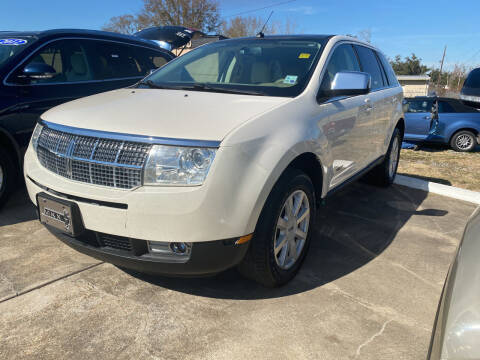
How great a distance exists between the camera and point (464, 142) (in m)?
11.4

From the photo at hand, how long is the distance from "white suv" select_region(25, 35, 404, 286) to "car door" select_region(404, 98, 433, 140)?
9226 mm

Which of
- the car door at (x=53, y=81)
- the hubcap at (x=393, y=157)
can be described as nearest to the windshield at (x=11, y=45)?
the car door at (x=53, y=81)

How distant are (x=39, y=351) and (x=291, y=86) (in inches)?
90.5

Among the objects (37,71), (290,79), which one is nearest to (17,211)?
(37,71)

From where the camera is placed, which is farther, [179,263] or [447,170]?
[447,170]

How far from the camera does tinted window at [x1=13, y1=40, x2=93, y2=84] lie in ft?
13.9

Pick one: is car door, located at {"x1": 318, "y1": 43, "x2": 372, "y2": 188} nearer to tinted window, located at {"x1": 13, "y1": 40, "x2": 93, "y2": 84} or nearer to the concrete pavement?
the concrete pavement

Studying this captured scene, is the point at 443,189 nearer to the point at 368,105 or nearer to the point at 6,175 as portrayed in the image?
the point at 368,105

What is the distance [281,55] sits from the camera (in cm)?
338

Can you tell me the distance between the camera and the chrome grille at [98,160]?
213cm

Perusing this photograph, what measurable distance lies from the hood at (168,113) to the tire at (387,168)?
116 inches

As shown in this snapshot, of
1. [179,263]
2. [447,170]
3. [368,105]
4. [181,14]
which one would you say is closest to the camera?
[179,263]

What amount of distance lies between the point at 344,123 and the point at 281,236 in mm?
1266

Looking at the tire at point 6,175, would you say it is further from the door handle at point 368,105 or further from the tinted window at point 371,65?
the tinted window at point 371,65
